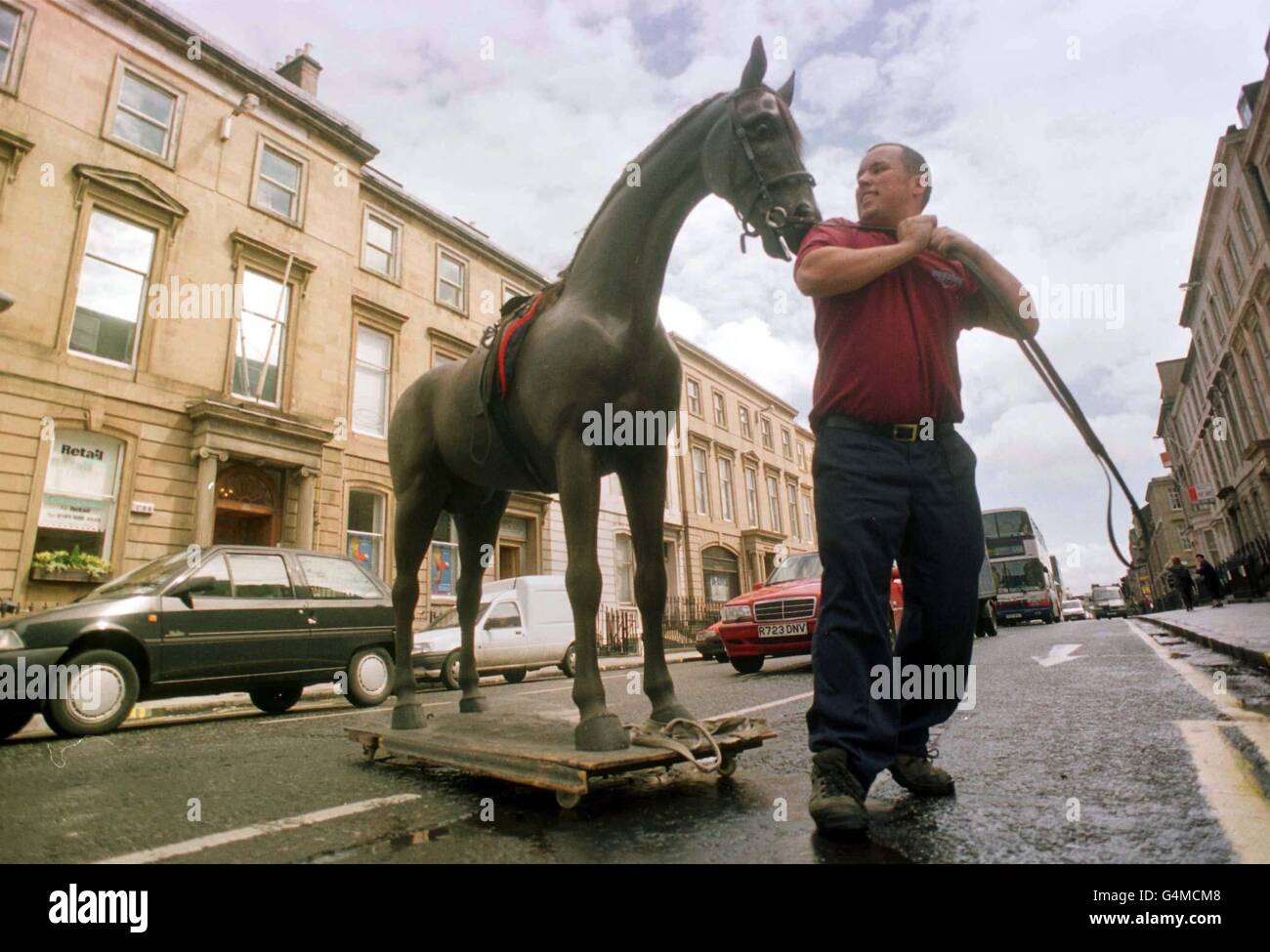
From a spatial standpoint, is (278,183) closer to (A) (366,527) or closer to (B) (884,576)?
(A) (366,527)

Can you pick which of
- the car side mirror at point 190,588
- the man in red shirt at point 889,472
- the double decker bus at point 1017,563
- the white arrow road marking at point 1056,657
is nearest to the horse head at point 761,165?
the man in red shirt at point 889,472

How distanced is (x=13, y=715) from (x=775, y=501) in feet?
120

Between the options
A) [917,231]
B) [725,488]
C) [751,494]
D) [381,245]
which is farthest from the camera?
[751,494]

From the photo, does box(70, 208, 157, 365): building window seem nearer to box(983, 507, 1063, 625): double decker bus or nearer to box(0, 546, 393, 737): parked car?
box(0, 546, 393, 737): parked car

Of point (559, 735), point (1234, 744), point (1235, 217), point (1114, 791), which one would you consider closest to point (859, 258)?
point (1114, 791)

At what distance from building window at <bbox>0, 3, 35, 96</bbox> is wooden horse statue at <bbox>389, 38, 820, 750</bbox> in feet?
53.1

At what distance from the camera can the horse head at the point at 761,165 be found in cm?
260

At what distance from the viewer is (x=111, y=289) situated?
1412 cm

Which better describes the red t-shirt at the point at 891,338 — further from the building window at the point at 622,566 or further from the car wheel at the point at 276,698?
the building window at the point at 622,566

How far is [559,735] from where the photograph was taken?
2.85 m

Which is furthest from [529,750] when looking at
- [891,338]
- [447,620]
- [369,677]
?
[447,620]

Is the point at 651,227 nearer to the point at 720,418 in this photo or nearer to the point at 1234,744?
the point at 1234,744

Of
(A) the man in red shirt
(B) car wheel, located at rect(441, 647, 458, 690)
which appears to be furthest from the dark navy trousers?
(B) car wheel, located at rect(441, 647, 458, 690)

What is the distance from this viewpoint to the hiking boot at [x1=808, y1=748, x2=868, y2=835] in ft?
5.97
